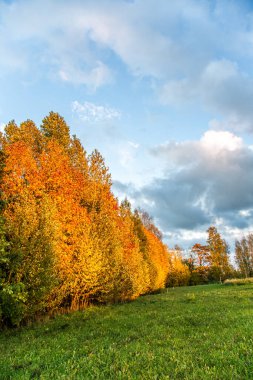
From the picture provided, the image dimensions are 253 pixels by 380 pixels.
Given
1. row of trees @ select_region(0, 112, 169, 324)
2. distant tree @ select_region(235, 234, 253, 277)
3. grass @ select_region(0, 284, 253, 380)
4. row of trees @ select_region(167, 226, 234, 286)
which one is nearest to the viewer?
grass @ select_region(0, 284, 253, 380)

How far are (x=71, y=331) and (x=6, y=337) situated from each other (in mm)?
3770

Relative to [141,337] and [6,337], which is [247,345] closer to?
[141,337]

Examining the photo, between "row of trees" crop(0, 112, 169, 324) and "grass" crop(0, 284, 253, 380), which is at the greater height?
"row of trees" crop(0, 112, 169, 324)

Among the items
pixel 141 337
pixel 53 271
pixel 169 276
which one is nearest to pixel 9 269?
pixel 53 271

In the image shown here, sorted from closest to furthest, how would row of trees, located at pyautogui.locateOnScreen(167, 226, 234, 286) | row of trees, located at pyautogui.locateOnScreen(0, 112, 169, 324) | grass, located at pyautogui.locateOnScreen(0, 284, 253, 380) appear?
grass, located at pyautogui.locateOnScreen(0, 284, 253, 380)
row of trees, located at pyautogui.locateOnScreen(0, 112, 169, 324)
row of trees, located at pyautogui.locateOnScreen(167, 226, 234, 286)

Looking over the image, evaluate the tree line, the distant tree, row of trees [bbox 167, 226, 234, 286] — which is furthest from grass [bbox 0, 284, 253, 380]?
the distant tree

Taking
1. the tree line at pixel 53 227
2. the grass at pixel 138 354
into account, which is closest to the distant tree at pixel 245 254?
the tree line at pixel 53 227

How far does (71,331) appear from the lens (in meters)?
14.9

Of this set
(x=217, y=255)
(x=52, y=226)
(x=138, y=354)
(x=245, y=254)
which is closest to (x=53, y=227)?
(x=52, y=226)

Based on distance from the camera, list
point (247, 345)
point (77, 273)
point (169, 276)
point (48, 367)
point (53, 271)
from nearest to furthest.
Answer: point (48, 367)
point (247, 345)
point (53, 271)
point (77, 273)
point (169, 276)

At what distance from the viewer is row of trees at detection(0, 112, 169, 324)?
1650 centimetres

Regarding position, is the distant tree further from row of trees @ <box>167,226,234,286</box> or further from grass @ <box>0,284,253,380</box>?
grass @ <box>0,284,253,380</box>

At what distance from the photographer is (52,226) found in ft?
61.1

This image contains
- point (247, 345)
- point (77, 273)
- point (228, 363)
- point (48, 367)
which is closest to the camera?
point (228, 363)
